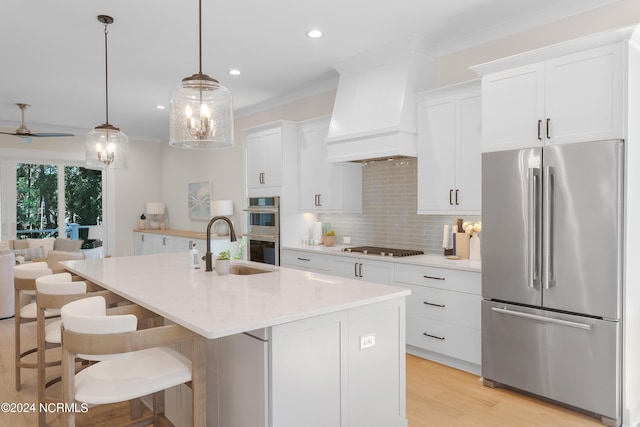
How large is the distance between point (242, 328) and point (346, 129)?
314cm

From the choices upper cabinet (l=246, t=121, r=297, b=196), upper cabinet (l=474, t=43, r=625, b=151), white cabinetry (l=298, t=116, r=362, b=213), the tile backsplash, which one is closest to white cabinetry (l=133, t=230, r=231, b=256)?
upper cabinet (l=246, t=121, r=297, b=196)

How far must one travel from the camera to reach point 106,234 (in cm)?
842

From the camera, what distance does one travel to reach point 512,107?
3107mm

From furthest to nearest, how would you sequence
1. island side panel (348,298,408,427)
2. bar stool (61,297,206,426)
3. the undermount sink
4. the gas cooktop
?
the gas cooktop < the undermount sink < island side panel (348,298,408,427) < bar stool (61,297,206,426)

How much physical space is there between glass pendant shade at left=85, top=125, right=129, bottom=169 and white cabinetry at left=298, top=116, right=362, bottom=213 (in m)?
2.19

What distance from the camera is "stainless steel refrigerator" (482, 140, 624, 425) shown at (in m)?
2.62

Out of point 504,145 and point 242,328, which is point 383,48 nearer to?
point 504,145

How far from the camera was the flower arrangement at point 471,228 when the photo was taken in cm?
378

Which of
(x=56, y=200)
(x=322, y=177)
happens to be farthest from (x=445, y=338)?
(x=56, y=200)

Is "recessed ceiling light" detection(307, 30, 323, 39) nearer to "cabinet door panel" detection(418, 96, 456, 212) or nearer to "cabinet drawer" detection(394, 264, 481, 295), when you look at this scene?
"cabinet door panel" detection(418, 96, 456, 212)

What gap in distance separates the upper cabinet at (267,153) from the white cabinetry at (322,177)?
0.72ft

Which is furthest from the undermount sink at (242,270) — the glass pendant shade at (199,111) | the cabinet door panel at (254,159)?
the cabinet door panel at (254,159)

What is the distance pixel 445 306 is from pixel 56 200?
7.46 meters

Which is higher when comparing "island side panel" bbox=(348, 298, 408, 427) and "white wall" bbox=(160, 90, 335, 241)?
→ "white wall" bbox=(160, 90, 335, 241)
